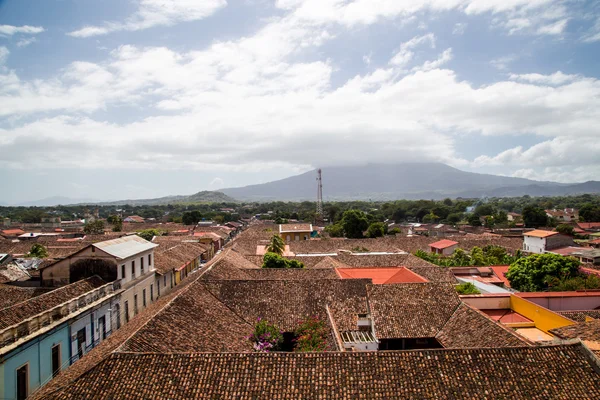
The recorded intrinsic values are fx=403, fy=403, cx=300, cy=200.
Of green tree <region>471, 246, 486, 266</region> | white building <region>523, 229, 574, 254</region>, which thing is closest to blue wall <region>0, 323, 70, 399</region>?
green tree <region>471, 246, 486, 266</region>

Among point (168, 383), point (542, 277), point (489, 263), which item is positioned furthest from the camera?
point (489, 263)

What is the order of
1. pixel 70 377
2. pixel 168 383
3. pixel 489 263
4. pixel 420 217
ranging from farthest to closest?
pixel 420 217
pixel 489 263
pixel 70 377
pixel 168 383

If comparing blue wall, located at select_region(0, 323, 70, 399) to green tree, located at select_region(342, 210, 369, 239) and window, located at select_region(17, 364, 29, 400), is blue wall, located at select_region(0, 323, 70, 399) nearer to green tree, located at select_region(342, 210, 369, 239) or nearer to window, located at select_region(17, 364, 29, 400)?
window, located at select_region(17, 364, 29, 400)

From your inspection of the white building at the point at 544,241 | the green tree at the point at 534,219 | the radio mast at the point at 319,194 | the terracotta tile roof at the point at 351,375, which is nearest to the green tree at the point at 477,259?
the white building at the point at 544,241

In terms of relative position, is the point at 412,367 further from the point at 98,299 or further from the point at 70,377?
the point at 98,299

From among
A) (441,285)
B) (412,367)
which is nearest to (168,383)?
(412,367)

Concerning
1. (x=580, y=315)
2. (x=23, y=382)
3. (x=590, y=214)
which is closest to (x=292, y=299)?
(x=23, y=382)
